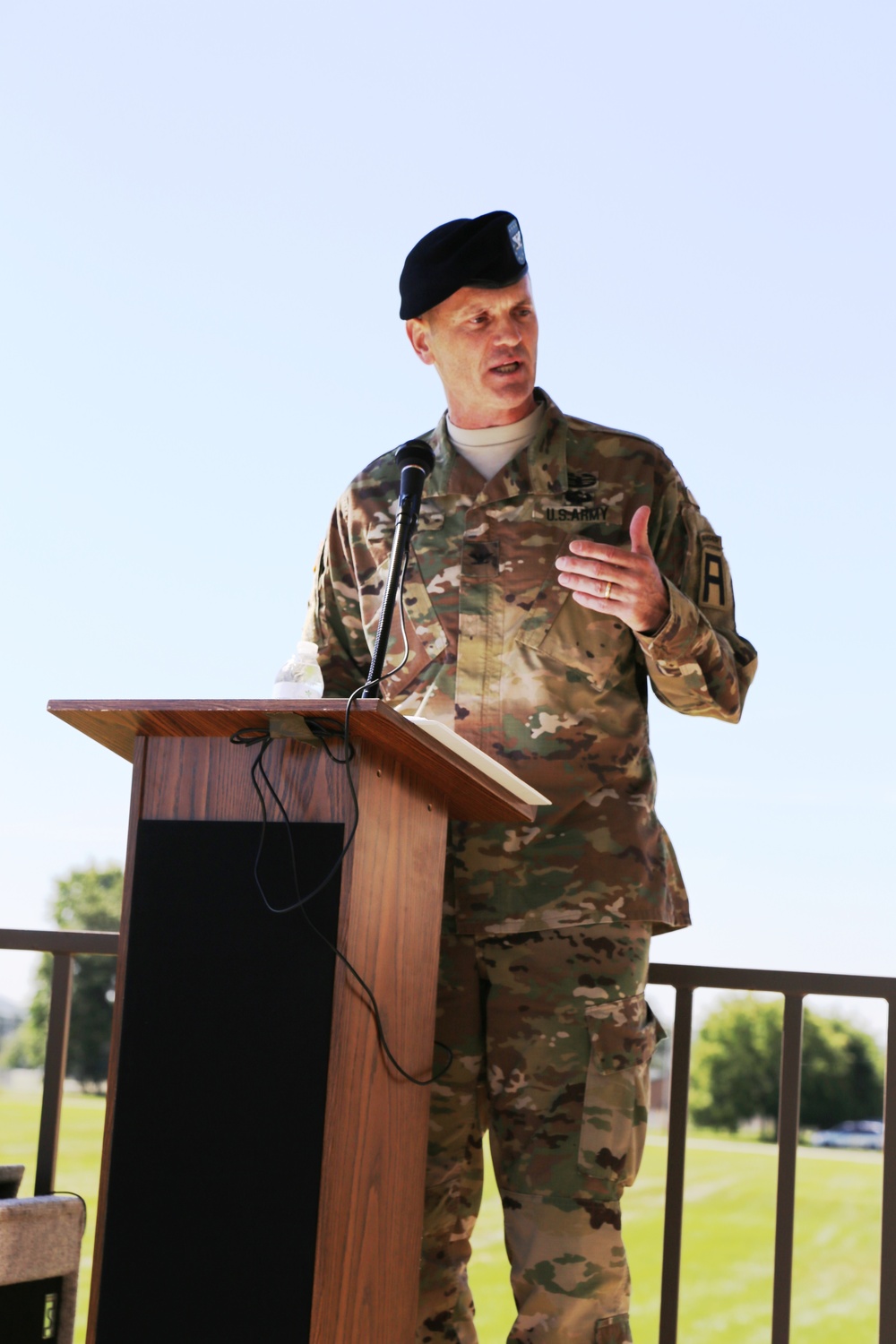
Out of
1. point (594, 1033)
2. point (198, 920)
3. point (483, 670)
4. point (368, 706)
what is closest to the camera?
point (368, 706)

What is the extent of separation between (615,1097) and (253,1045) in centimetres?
67

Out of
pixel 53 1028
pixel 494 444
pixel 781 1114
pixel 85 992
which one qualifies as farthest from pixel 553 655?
pixel 85 992

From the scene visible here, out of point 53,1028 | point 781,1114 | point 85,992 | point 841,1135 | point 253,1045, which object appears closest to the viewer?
point 253,1045

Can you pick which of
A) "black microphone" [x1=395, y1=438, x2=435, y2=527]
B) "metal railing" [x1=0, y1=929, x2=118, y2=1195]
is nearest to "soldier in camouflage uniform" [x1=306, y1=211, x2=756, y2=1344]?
"black microphone" [x1=395, y1=438, x2=435, y2=527]

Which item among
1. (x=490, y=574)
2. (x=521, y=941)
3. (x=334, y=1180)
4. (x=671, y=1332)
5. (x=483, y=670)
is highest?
(x=490, y=574)

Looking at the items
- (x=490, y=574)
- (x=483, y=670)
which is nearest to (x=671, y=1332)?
(x=483, y=670)

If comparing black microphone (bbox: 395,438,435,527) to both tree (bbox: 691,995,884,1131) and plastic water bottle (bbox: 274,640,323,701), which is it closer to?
plastic water bottle (bbox: 274,640,323,701)

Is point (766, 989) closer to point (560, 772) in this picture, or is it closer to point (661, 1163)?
point (661, 1163)

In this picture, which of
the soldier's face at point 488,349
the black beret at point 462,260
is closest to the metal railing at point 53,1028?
the soldier's face at point 488,349

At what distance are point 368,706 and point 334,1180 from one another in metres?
0.48

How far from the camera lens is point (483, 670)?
6.48ft

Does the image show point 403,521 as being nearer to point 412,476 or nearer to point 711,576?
point 412,476

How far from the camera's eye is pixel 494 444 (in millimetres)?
2141

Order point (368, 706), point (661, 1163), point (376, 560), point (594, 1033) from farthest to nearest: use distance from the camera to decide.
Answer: point (661, 1163)
point (376, 560)
point (594, 1033)
point (368, 706)
